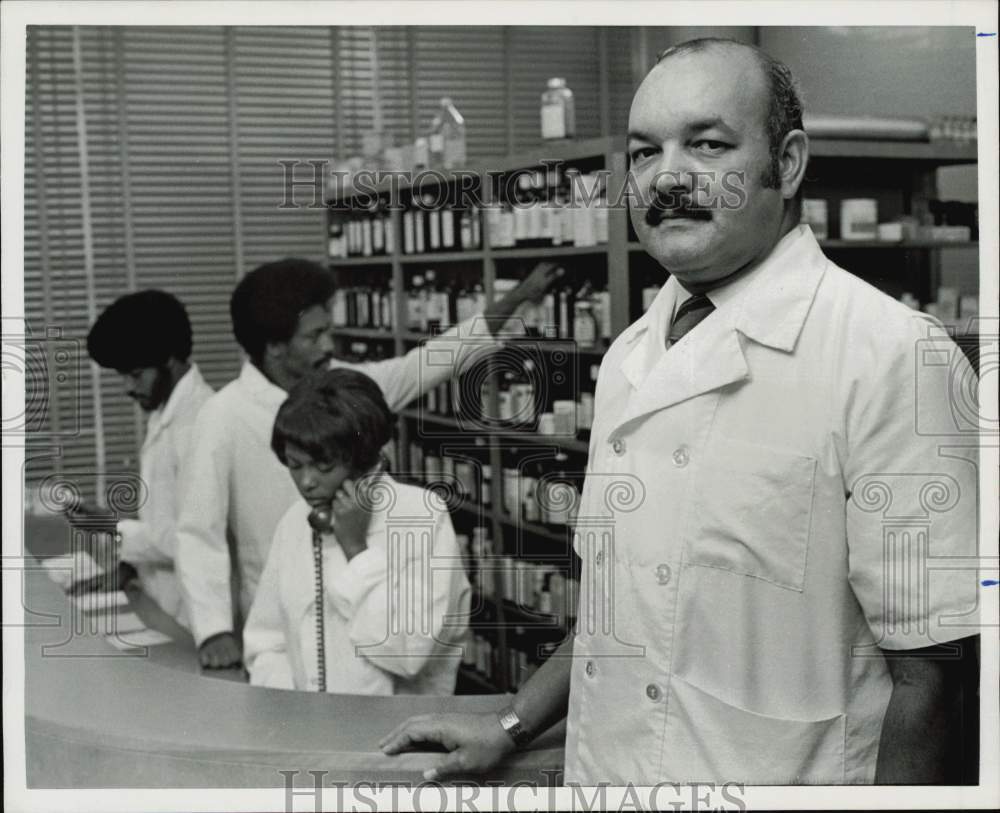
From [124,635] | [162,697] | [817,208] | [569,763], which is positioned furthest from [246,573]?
[817,208]

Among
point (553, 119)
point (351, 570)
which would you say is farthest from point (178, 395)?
point (553, 119)

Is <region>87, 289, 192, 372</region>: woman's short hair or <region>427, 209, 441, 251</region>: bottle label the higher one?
<region>427, 209, 441, 251</region>: bottle label

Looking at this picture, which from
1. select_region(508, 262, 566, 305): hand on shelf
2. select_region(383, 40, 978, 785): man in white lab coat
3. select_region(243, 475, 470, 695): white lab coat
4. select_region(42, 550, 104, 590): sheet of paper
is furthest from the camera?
select_region(508, 262, 566, 305): hand on shelf

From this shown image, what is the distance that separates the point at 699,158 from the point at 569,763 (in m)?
0.84

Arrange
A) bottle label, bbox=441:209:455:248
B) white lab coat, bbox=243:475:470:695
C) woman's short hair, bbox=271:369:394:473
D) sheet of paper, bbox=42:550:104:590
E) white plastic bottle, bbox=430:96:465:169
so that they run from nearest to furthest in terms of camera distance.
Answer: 1. white lab coat, bbox=243:475:470:695
2. woman's short hair, bbox=271:369:394:473
3. sheet of paper, bbox=42:550:104:590
4. bottle label, bbox=441:209:455:248
5. white plastic bottle, bbox=430:96:465:169

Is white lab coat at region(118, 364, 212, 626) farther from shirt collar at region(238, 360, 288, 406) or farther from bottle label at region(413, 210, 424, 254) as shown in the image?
bottle label at region(413, 210, 424, 254)

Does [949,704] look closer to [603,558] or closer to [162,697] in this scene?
[603,558]

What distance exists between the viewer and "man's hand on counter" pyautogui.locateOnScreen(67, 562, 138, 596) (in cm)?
220

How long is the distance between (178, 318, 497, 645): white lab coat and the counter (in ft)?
1.30

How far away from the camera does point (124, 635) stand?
213 cm

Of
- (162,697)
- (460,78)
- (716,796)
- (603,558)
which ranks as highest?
(460,78)

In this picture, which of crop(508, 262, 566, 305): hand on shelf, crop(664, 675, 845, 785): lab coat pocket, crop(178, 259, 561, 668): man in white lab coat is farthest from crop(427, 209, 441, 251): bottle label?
crop(664, 675, 845, 785): lab coat pocket

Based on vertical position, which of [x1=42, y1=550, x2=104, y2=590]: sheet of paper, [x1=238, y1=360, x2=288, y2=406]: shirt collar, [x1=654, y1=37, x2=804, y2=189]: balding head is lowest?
[x1=42, y1=550, x2=104, y2=590]: sheet of paper

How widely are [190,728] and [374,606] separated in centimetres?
41
